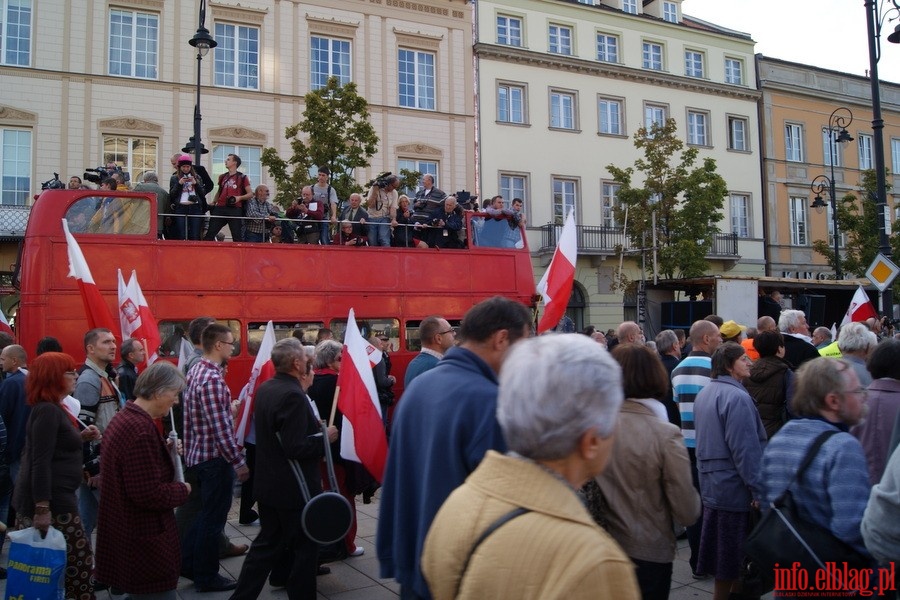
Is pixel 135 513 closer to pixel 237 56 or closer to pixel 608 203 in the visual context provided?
pixel 237 56

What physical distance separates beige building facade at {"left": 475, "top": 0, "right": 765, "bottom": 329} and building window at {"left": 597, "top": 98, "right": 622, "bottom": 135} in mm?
59

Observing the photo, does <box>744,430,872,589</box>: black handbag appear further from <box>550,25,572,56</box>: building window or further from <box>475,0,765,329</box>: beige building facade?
<box>550,25,572,56</box>: building window

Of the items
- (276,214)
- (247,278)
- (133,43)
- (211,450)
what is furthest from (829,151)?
(211,450)

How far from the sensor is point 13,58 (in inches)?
→ 826

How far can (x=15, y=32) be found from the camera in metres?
21.0

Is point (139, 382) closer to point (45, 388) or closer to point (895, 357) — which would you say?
point (45, 388)

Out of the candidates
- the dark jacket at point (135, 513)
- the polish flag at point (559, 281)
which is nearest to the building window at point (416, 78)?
the polish flag at point (559, 281)

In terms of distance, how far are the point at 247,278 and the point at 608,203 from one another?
20.8 m

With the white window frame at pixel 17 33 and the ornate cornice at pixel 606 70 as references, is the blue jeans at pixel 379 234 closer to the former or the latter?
the white window frame at pixel 17 33

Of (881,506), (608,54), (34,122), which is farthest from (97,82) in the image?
(881,506)

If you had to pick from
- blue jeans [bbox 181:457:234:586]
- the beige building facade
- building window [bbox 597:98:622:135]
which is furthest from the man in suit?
building window [bbox 597:98:622:135]

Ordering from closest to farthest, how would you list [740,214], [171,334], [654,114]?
[171,334], [654,114], [740,214]

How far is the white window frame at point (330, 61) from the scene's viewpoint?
24.5 meters

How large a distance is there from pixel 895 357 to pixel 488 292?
968 cm
